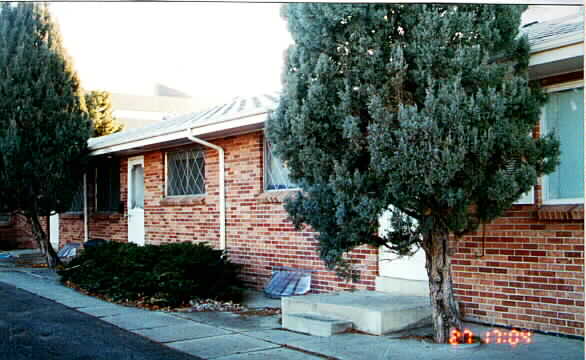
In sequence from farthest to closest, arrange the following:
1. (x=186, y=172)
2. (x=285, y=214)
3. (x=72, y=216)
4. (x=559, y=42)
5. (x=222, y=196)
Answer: (x=72, y=216) → (x=186, y=172) → (x=222, y=196) → (x=285, y=214) → (x=559, y=42)

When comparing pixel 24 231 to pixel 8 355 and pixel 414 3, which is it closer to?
pixel 8 355

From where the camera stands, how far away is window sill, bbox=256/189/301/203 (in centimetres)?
950

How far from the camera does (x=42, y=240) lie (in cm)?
1366

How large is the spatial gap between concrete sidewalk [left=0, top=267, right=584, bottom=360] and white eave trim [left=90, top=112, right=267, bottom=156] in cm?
277

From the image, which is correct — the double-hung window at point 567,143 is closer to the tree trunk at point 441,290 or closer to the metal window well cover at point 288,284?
the tree trunk at point 441,290

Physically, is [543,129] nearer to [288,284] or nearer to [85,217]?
[288,284]

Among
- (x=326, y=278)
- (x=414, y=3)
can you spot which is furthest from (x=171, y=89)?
(x=414, y=3)

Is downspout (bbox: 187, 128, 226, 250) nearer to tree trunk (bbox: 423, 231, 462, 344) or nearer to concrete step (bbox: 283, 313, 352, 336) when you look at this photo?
concrete step (bbox: 283, 313, 352, 336)

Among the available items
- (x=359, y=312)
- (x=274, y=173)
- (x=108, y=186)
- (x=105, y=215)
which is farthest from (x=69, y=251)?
(x=359, y=312)

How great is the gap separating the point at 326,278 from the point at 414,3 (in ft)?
14.6

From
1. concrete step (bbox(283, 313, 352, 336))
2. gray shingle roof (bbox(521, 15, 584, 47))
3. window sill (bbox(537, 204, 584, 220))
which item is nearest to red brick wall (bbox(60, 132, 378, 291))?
concrete step (bbox(283, 313, 352, 336))

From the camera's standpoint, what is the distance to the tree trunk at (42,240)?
44.6 feet

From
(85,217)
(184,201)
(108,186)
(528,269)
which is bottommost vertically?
(528,269)

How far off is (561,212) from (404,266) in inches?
85.0
